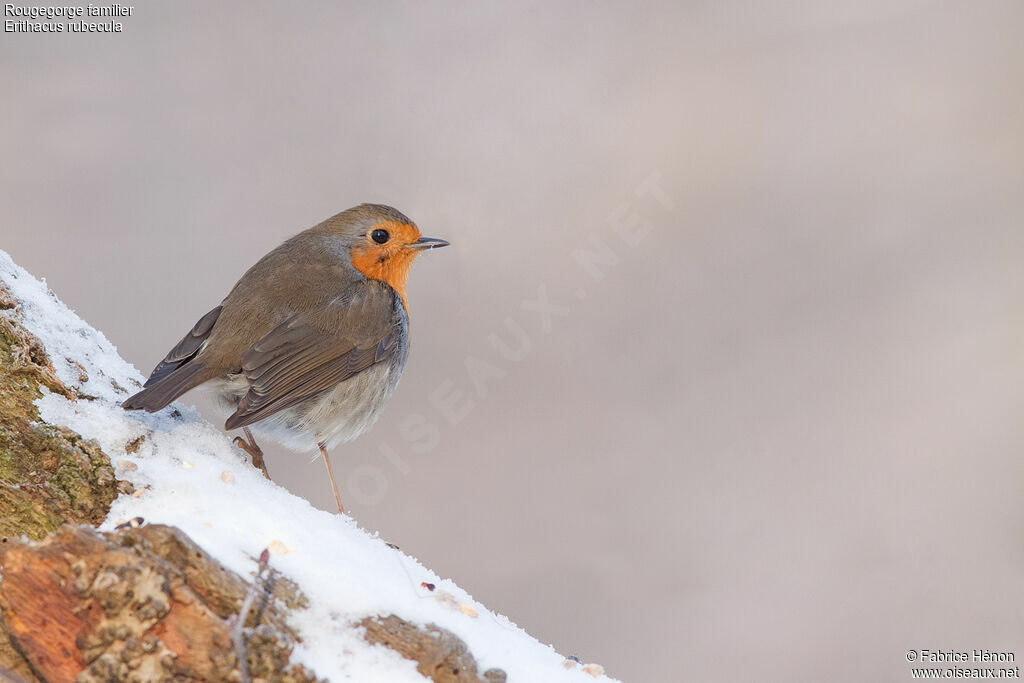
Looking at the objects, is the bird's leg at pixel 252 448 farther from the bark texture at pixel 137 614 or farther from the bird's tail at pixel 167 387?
the bark texture at pixel 137 614

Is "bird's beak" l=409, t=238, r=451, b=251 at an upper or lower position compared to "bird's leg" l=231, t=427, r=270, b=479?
upper

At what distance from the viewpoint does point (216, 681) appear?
5.89 ft

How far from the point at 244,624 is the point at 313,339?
174 cm

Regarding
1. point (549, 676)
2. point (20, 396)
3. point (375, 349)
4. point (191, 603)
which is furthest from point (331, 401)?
point (191, 603)

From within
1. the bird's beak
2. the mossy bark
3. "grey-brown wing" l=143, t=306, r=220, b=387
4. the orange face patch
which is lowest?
the mossy bark

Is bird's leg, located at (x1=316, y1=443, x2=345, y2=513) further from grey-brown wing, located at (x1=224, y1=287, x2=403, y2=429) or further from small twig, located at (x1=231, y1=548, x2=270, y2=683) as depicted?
small twig, located at (x1=231, y1=548, x2=270, y2=683)

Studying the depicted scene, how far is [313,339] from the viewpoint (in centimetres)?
350

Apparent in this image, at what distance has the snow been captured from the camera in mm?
2051

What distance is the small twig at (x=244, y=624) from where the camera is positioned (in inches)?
70.8

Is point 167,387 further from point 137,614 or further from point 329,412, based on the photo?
point 137,614

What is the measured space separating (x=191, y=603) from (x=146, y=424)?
3.72ft

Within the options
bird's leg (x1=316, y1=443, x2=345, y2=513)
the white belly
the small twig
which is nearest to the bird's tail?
the white belly

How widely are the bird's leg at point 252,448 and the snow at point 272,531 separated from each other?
0.46 feet

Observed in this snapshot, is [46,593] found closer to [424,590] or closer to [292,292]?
[424,590]
